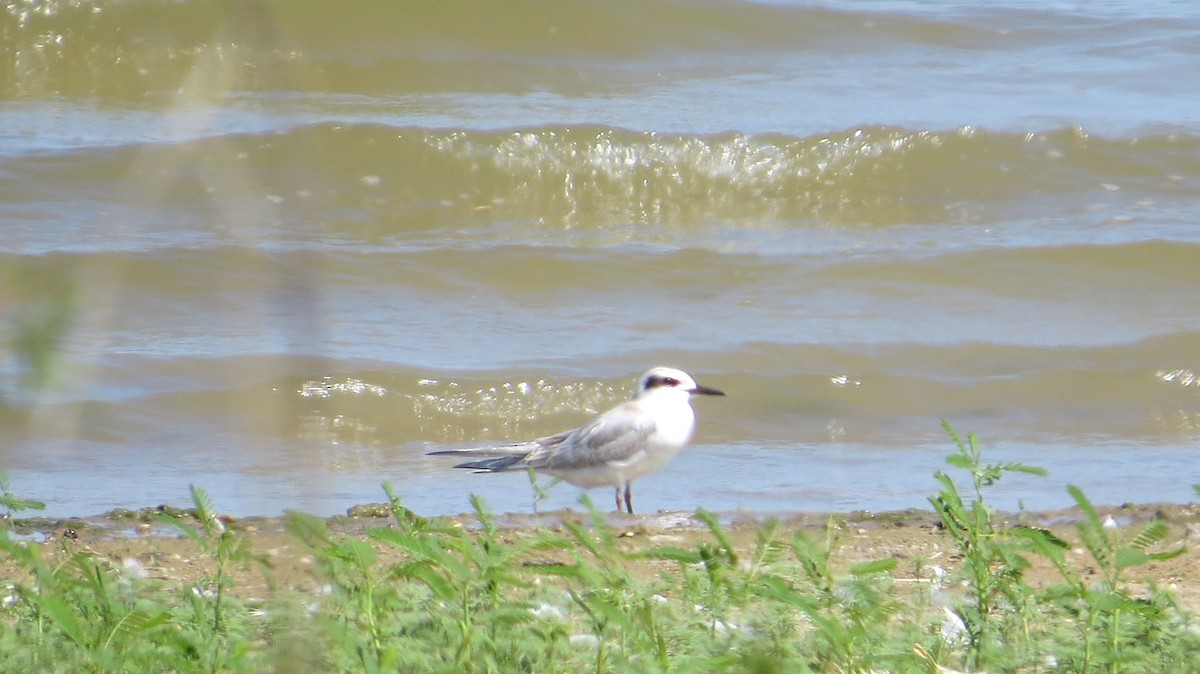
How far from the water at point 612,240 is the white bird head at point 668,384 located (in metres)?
0.38

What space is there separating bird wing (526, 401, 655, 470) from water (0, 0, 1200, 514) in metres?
0.29

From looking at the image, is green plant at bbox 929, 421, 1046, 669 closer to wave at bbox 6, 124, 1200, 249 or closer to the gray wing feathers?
the gray wing feathers

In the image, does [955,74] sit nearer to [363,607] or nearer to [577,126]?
[577,126]

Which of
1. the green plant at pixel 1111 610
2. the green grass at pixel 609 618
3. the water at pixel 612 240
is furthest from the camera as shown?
the water at pixel 612 240

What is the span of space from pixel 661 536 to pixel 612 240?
5524 millimetres

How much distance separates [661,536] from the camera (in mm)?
5504

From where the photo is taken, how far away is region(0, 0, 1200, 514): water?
276 inches

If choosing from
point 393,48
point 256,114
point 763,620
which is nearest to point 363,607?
point 763,620

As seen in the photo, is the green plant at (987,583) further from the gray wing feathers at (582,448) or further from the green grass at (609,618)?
the gray wing feathers at (582,448)

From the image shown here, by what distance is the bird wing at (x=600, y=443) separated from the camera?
20.9ft

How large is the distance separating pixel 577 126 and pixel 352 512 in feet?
22.8

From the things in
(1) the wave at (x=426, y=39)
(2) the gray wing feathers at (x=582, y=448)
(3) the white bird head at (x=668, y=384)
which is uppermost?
(1) the wave at (x=426, y=39)

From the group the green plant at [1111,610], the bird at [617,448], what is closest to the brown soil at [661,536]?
the bird at [617,448]

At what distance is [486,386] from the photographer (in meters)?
7.81
